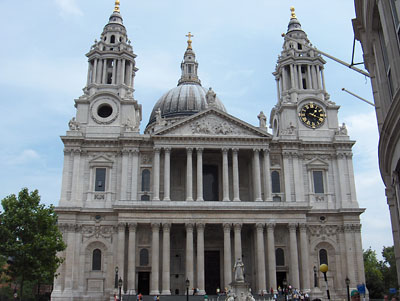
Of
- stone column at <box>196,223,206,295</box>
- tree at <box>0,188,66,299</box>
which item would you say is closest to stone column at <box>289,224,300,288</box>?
stone column at <box>196,223,206,295</box>

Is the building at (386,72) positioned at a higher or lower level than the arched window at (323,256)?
higher

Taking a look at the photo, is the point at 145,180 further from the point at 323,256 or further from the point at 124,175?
the point at 323,256

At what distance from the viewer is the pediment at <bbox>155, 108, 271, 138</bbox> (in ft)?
160

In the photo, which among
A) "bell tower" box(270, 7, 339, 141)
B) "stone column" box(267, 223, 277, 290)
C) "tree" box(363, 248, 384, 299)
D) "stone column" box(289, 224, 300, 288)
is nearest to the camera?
"stone column" box(267, 223, 277, 290)

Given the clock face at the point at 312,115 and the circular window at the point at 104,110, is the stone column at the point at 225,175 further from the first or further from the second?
the circular window at the point at 104,110

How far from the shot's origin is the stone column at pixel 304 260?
44.1 m

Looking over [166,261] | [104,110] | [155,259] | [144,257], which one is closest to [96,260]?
[144,257]

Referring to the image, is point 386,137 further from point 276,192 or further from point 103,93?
point 103,93

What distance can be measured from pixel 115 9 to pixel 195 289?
36.6 meters

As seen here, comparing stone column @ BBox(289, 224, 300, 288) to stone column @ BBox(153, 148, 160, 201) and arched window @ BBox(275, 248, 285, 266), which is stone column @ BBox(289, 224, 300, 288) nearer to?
arched window @ BBox(275, 248, 285, 266)

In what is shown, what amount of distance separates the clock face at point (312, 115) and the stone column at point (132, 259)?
2277 centimetres

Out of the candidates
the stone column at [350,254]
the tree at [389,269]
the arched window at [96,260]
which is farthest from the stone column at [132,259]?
the tree at [389,269]

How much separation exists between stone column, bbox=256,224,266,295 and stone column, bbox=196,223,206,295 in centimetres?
534

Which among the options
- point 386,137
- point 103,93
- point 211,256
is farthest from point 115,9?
point 386,137
